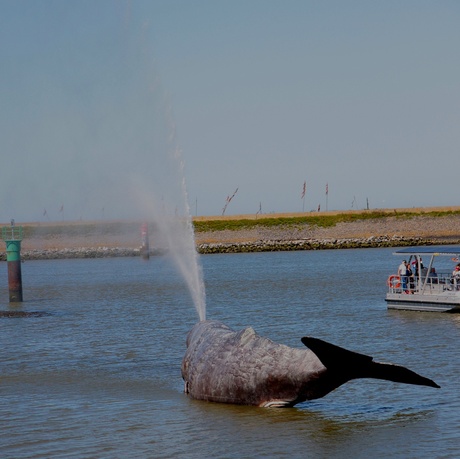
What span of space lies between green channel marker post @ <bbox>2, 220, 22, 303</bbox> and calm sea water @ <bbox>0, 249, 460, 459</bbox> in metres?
1.61

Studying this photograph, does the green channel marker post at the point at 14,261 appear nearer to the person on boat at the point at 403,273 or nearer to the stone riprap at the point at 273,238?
the person on boat at the point at 403,273

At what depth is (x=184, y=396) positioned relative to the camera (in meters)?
21.1

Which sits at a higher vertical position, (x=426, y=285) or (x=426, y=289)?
(x=426, y=285)

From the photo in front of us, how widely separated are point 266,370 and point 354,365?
7.22ft

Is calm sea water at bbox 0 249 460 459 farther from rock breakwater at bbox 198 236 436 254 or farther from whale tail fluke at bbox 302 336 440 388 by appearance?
rock breakwater at bbox 198 236 436 254

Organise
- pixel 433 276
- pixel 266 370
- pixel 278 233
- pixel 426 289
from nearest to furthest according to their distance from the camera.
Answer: pixel 266 370, pixel 426 289, pixel 433 276, pixel 278 233

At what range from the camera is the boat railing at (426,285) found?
4037 centimetres

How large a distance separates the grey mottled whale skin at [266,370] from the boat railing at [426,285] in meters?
20.9

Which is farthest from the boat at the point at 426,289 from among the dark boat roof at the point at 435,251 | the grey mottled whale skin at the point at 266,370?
the grey mottled whale skin at the point at 266,370

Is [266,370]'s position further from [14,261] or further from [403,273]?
[14,261]

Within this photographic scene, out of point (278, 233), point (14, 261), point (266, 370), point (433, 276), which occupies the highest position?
point (14, 261)

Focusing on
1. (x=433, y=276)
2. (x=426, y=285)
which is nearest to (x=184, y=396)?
(x=426, y=285)

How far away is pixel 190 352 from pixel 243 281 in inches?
1824

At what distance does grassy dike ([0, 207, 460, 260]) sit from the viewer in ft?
431
